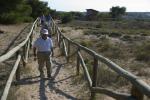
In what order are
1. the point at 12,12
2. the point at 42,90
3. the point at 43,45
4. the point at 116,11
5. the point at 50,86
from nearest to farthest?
1. the point at 42,90
2. the point at 50,86
3. the point at 43,45
4. the point at 12,12
5. the point at 116,11

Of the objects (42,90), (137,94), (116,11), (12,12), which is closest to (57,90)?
(42,90)

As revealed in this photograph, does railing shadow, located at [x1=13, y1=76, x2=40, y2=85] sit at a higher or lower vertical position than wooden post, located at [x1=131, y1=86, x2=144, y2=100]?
lower

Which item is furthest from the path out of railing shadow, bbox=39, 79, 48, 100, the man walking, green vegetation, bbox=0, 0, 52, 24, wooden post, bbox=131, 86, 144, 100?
green vegetation, bbox=0, 0, 52, 24

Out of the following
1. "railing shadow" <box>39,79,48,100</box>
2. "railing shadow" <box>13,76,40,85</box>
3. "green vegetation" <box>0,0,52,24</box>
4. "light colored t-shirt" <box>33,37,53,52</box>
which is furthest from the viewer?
"green vegetation" <box>0,0,52,24</box>

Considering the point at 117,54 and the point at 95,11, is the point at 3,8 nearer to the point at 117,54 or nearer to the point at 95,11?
the point at 117,54

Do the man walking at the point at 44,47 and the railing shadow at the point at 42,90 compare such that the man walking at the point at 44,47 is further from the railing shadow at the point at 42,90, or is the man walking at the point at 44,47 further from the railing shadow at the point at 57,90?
the railing shadow at the point at 57,90

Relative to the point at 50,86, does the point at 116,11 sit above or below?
below

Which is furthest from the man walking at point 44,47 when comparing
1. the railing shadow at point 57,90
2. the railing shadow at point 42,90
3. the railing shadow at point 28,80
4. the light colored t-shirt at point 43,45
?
the railing shadow at point 57,90

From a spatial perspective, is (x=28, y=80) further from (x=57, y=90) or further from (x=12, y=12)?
(x=12, y=12)

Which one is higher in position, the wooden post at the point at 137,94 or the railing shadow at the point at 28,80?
the wooden post at the point at 137,94

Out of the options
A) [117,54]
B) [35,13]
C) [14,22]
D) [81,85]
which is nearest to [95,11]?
[35,13]

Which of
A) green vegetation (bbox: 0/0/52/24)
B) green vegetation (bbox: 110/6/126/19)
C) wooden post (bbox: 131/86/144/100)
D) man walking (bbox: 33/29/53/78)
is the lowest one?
green vegetation (bbox: 110/6/126/19)

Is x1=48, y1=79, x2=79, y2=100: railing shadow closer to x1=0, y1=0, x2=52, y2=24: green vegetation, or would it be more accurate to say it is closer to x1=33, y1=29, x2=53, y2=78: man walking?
x1=33, y1=29, x2=53, y2=78: man walking

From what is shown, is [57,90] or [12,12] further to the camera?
[12,12]
